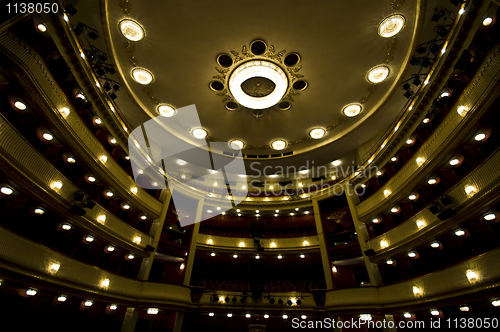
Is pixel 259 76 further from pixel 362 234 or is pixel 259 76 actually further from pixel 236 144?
pixel 362 234

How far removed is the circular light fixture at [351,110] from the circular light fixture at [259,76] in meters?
3.84

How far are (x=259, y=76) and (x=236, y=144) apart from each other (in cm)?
616

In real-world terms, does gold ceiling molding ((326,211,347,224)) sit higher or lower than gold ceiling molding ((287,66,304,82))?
lower

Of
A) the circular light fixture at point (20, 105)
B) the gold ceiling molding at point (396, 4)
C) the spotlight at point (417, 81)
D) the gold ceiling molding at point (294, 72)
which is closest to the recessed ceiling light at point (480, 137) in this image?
the spotlight at point (417, 81)

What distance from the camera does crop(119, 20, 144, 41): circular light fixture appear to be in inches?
383

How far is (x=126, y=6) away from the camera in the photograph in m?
9.28

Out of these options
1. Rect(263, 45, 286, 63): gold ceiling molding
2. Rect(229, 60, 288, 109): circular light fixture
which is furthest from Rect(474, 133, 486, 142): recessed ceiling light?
Rect(263, 45, 286, 63): gold ceiling molding

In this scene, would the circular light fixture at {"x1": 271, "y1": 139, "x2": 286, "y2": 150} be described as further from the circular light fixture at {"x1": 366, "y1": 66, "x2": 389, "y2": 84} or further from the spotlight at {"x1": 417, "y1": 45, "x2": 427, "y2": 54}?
the spotlight at {"x1": 417, "y1": 45, "x2": 427, "y2": 54}

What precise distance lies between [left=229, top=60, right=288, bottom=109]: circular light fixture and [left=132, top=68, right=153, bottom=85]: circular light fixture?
12.7 ft

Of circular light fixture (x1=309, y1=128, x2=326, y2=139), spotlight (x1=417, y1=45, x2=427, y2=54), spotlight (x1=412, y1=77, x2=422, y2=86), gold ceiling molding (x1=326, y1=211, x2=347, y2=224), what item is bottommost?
gold ceiling molding (x1=326, y1=211, x2=347, y2=224)

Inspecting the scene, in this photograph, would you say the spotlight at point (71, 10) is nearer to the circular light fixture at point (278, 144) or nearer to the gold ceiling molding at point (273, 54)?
the gold ceiling molding at point (273, 54)

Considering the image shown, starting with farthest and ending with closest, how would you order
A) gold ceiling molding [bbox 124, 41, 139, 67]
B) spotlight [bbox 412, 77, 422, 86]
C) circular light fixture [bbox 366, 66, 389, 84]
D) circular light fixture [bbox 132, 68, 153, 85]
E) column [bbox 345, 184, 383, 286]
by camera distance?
column [bbox 345, 184, 383, 286] → circular light fixture [bbox 132, 68, 153, 85] → circular light fixture [bbox 366, 66, 389, 84] → gold ceiling molding [bbox 124, 41, 139, 67] → spotlight [bbox 412, 77, 422, 86]

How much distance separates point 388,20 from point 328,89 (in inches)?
148

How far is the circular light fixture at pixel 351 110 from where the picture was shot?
13430 mm
